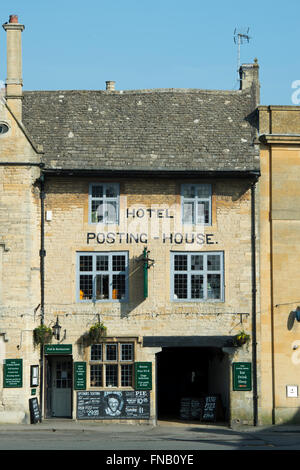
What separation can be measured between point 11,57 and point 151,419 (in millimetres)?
13227

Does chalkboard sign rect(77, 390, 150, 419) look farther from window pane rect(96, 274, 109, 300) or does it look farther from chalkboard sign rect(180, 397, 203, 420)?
window pane rect(96, 274, 109, 300)

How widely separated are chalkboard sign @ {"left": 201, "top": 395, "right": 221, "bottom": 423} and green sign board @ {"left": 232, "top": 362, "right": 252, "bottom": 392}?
4.84 ft

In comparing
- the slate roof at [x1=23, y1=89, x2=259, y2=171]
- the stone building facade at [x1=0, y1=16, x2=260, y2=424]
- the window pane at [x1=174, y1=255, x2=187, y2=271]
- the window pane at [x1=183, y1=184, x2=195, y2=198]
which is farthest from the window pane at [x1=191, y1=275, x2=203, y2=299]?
the slate roof at [x1=23, y1=89, x2=259, y2=171]

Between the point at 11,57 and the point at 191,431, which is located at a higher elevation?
the point at 11,57

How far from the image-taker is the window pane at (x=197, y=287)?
3186cm

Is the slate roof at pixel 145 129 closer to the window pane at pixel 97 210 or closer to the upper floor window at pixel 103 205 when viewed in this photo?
the upper floor window at pixel 103 205

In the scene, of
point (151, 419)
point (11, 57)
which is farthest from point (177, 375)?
point (11, 57)

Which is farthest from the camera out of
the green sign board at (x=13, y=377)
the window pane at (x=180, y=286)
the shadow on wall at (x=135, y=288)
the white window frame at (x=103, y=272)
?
the window pane at (x=180, y=286)

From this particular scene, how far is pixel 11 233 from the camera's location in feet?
102

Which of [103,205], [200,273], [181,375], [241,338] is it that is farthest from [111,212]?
[181,375]

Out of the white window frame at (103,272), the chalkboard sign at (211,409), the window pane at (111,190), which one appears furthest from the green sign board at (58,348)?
the window pane at (111,190)

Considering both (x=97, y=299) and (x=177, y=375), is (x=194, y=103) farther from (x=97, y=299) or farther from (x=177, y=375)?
(x=177, y=375)

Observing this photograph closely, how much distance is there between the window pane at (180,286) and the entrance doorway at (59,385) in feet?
14.0
